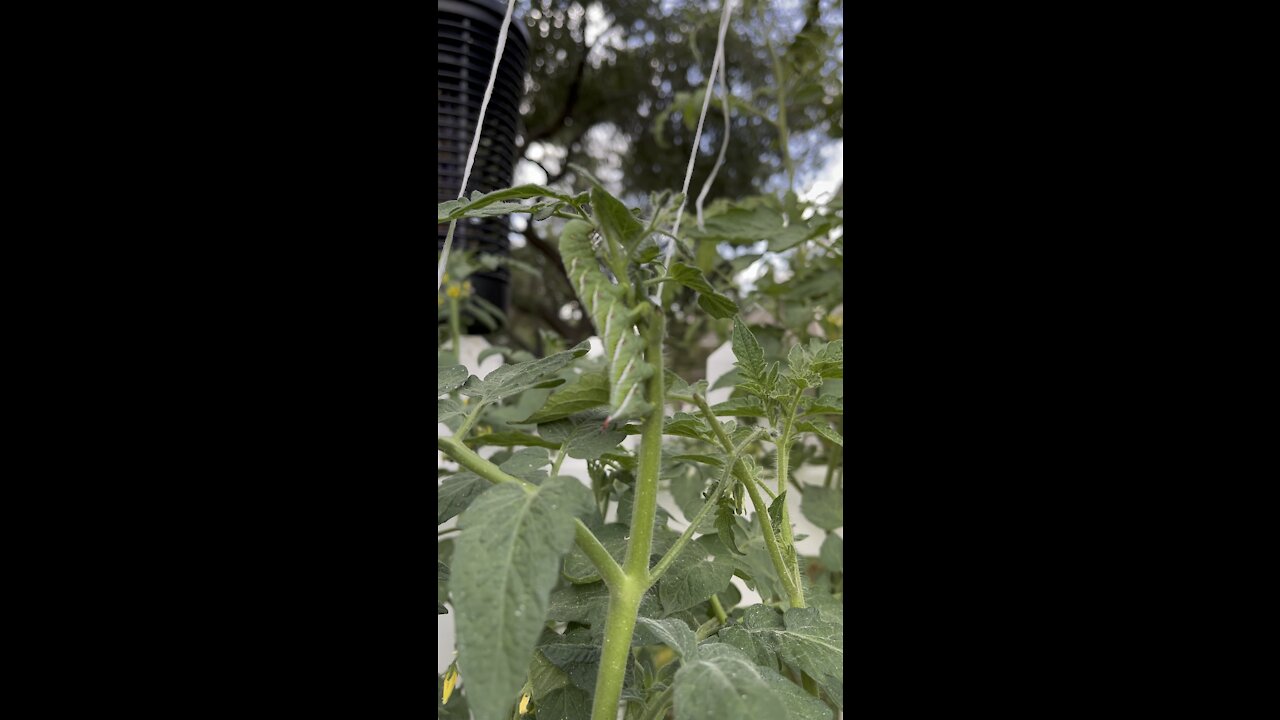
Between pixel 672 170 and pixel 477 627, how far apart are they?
368 centimetres

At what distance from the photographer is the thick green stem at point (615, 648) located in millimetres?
387

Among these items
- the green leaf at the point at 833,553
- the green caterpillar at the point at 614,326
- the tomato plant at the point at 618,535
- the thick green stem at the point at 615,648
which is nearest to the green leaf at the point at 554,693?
the tomato plant at the point at 618,535

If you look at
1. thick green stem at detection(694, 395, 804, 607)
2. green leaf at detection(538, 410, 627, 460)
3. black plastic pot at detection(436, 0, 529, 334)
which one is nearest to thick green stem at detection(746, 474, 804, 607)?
thick green stem at detection(694, 395, 804, 607)

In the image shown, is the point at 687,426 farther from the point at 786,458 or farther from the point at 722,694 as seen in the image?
the point at 722,694

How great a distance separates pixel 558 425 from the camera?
18.6 inches

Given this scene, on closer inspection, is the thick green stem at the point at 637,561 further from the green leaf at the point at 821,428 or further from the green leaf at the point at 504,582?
the green leaf at the point at 821,428

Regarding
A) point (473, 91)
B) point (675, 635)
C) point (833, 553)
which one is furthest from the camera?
point (473, 91)

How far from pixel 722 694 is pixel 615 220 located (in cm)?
21

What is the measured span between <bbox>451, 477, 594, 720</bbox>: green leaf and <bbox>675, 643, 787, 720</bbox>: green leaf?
0.07 m

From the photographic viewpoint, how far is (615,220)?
382mm

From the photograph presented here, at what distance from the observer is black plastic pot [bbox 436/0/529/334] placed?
1396 mm

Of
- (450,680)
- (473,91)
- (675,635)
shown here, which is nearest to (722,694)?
(675,635)
